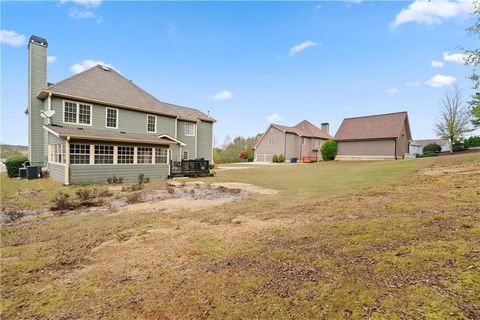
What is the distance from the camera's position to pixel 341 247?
3.76m

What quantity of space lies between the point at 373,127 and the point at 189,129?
2519cm

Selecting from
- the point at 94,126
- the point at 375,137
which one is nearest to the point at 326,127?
the point at 375,137

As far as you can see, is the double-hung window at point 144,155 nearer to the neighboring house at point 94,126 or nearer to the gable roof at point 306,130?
the neighboring house at point 94,126

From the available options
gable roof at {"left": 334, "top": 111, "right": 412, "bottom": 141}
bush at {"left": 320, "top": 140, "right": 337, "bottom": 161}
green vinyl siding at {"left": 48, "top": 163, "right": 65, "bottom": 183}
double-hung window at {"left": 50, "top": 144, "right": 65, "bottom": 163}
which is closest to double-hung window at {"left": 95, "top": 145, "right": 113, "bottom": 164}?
double-hung window at {"left": 50, "top": 144, "right": 65, "bottom": 163}

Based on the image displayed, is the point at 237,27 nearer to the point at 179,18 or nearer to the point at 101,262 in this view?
the point at 179,18

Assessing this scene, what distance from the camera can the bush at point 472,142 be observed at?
35625 mm

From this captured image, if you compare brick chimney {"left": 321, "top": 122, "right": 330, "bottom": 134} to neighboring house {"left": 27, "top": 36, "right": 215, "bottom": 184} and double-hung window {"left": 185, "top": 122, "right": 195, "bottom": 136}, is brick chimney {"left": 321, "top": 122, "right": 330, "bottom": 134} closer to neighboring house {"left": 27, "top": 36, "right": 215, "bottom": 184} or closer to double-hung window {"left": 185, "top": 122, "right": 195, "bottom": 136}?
double-hung window {"left": 185, "top": 122, "right": 195, "bottom": 136}

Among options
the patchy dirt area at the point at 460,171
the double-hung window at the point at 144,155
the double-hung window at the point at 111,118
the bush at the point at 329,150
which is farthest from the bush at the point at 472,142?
the double-hung window at the point at 111,118

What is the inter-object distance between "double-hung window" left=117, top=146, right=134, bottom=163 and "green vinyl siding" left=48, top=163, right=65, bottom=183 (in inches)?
122

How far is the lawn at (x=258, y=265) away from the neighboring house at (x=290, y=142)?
3303 centimetres

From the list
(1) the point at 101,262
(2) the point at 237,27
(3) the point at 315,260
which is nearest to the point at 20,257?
(1) the point at 101,262

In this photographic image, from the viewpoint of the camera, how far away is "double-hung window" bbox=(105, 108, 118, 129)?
17891 mm

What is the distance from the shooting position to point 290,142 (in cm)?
3934

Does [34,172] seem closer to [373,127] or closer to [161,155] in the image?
[161,155]
